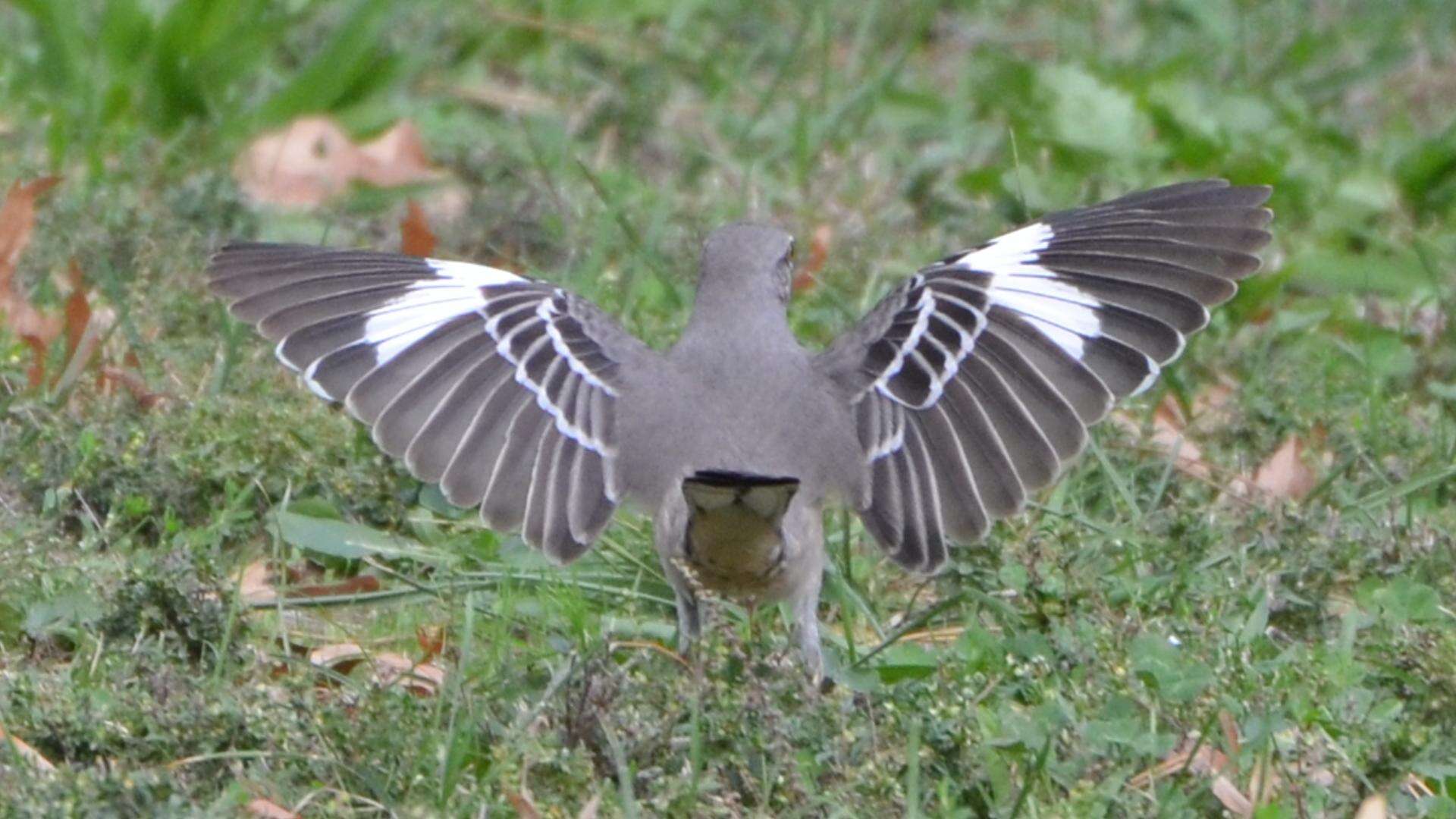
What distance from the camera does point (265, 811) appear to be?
3.78 m

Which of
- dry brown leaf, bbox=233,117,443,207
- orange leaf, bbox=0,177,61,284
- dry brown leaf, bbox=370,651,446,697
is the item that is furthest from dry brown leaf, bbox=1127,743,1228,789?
dry brown leaf, bbox=233,117,443,207

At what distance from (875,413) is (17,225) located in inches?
102

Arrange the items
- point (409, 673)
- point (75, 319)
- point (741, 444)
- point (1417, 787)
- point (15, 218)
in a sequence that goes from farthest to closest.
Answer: point (15, 218)
point (75, 319)
point (741, 444)
point (409, 673)
point (1417, 787)

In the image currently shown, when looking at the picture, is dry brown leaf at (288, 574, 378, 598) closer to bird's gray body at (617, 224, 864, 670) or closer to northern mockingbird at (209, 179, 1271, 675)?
northern mockingbird at (209, 179, 1271, 675)

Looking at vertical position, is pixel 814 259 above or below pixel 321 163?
below

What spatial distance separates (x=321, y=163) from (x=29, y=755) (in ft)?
12.3

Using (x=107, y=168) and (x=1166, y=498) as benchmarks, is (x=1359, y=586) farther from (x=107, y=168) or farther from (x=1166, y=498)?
(x=107, y=168)

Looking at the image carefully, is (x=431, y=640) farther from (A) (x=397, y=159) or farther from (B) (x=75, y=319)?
(A) (x=397, y=159)

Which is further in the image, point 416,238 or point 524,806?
point 416,238

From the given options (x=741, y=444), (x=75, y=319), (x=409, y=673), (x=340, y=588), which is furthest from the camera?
(x=75, y=319)

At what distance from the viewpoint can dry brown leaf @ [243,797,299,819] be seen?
148 inches

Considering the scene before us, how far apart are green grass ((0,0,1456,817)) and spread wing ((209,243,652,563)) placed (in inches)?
13.0

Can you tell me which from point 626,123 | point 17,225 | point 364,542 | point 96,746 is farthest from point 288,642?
point 626,123

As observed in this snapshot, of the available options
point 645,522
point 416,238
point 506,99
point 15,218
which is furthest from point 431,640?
point 506,99
